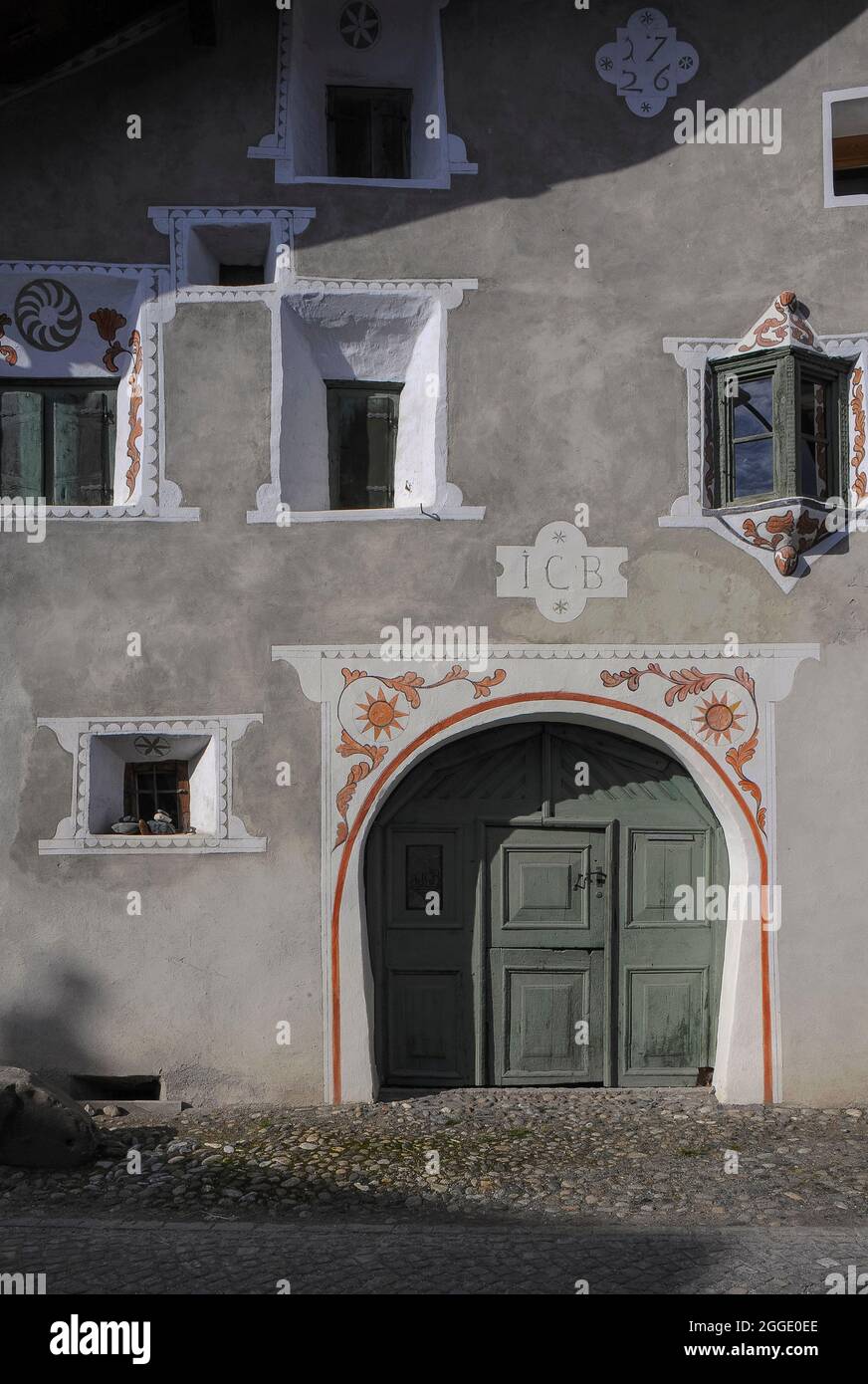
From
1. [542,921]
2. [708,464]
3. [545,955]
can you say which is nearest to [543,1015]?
[545,955]

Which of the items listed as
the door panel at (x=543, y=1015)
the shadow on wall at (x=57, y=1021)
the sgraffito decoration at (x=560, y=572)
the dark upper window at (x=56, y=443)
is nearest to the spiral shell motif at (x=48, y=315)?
the dark upper window at (x=56, y=443)

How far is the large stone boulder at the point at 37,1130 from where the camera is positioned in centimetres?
623

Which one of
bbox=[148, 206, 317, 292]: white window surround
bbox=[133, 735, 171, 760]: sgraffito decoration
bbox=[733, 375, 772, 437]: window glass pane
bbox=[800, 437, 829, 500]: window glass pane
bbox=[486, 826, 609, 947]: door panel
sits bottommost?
bbox=[486, 826, 609, 947]: door panel

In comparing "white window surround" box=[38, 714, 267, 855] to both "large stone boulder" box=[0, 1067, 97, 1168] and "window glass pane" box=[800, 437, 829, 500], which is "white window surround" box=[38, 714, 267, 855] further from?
"window glass pane" box=[800, 437, 829, 500]

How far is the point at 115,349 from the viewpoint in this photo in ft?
25.3

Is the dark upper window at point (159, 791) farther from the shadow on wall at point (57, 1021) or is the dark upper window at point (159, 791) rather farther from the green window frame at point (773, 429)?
the green window frame at point (773, 429)

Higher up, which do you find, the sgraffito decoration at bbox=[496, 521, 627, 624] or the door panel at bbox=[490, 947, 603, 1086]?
the sgraffito decoration at bbox=[496, 521, 627, 624]

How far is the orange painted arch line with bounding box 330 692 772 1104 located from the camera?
23.8ft

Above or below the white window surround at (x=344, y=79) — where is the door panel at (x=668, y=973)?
below

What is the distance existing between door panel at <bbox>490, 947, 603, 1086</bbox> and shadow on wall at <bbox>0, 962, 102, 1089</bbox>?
2474 millimetres

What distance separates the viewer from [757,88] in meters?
7.64

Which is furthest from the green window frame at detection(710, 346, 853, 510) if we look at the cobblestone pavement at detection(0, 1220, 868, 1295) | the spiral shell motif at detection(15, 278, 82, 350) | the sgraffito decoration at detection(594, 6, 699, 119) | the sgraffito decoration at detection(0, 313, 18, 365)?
the sgraffito decoration at detection(0, 313, 18, 365)

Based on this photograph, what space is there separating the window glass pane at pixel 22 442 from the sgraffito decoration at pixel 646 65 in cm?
420

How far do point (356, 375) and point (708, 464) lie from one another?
7.63 feet
